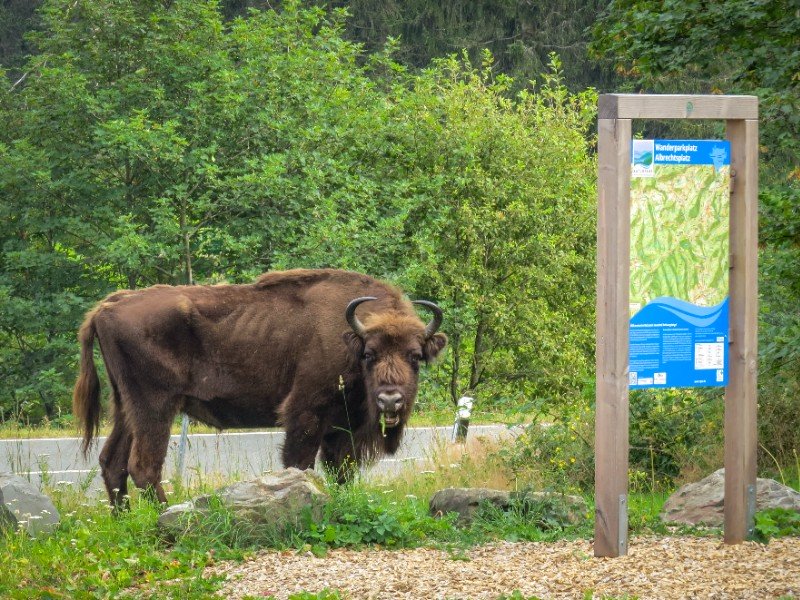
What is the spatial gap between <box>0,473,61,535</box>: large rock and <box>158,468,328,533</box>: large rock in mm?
990

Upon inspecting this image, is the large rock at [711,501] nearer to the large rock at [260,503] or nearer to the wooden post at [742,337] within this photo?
the wooden post at [742,337]

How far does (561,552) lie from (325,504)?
1.53 meters

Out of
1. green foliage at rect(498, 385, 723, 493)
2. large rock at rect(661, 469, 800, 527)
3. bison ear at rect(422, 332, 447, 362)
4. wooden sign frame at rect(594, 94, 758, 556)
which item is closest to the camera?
wooden sign frame at rect(594, 94, 758, 556)

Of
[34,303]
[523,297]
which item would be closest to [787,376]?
[523,297]

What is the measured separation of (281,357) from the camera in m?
10.7

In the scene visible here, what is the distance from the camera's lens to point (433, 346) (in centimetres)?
1064

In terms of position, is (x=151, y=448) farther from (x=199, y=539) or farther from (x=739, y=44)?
(x=739, y=44)

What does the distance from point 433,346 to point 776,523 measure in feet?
12.9

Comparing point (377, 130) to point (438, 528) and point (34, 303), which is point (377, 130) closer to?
point (34, 303)

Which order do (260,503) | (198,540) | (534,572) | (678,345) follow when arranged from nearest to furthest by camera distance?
1. (534,572)
2. (678,345)
3. (198,540)
4. (260,503)

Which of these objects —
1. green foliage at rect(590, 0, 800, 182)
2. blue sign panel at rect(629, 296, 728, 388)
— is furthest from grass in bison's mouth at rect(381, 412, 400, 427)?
green foliage at rect(590, 0, 800, 182)

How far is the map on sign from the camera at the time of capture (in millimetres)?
6922

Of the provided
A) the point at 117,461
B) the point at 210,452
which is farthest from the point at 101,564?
the point at 210,452

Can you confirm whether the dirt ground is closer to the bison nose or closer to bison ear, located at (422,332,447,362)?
the bison nose
